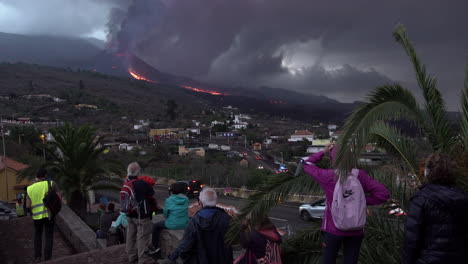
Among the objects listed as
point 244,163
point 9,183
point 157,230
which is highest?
point 157,230

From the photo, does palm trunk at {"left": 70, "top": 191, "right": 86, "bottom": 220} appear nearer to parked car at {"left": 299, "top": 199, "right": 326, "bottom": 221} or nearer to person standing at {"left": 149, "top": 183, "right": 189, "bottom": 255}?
parked car at {"left": 299, "top": 199, "right": 326, "bottom": 221}

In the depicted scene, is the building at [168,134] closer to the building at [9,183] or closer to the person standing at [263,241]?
the building at [9,183]

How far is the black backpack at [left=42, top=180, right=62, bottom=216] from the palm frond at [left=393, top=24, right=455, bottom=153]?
15.8ft

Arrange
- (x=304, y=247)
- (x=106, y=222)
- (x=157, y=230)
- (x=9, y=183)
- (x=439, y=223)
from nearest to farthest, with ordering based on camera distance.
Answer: (x=439, y=223) < (x=304, y=247) < (x=157, y=230) < (x=106, y=222) < (x=9, y=183)

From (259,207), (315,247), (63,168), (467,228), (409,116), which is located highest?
(409,116)

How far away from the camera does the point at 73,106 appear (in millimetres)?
95188

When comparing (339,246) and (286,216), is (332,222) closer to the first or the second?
(339,246)

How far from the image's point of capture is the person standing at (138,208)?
4.23m

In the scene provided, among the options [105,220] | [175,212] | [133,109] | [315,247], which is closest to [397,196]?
[315,247]

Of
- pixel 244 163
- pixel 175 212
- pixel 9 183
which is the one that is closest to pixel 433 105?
pixel 175 212

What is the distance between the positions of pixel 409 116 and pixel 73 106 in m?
101

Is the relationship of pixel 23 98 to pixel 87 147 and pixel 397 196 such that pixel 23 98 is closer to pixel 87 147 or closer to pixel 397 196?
pixel 87 147

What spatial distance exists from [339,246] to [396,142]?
5.20 ft

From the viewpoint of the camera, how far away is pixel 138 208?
4.27 m
